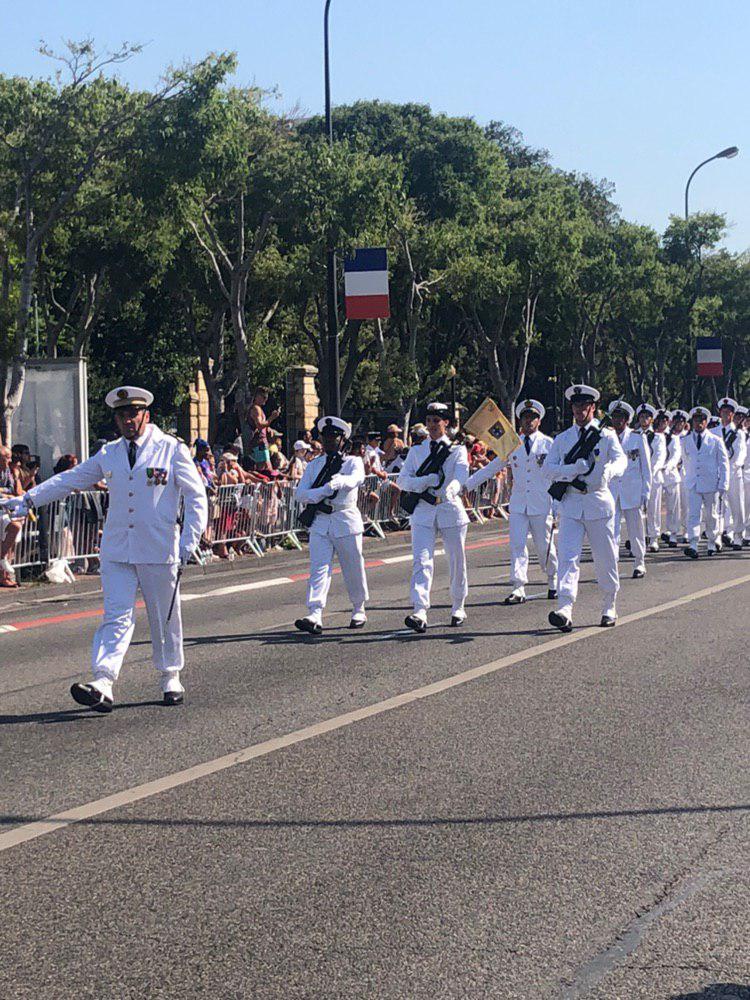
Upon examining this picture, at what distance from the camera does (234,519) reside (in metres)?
20.8

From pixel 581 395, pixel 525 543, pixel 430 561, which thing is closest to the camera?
pixel 581 395

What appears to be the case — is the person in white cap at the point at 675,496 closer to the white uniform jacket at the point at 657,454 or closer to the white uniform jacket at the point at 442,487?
the white uniform jacket at the point at 657,454

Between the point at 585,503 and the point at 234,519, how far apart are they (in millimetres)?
9222

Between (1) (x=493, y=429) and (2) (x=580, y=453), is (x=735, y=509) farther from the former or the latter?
(2) (x=580, y=453)

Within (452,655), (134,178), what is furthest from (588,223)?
(452,655)

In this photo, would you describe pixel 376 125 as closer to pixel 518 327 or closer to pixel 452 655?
pixel 518 327

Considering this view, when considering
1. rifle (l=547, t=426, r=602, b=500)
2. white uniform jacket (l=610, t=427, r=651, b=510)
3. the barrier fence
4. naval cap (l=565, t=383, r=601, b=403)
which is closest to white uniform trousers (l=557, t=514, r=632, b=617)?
rifle (l=547, t=426, r=602, b=500)

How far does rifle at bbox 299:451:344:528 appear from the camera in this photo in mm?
12281

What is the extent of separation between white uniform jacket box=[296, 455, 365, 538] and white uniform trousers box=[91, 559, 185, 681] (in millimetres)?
3217

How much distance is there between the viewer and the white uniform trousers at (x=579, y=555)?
39.9 ft

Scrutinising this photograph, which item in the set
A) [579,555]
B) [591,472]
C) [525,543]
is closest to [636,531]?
[525,543]

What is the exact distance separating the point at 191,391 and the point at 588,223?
1560 cm

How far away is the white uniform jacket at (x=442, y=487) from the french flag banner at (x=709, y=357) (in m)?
46.0

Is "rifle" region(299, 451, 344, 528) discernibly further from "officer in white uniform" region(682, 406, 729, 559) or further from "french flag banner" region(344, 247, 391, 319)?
"french flag banner" region(344, 247, 391, 319)
